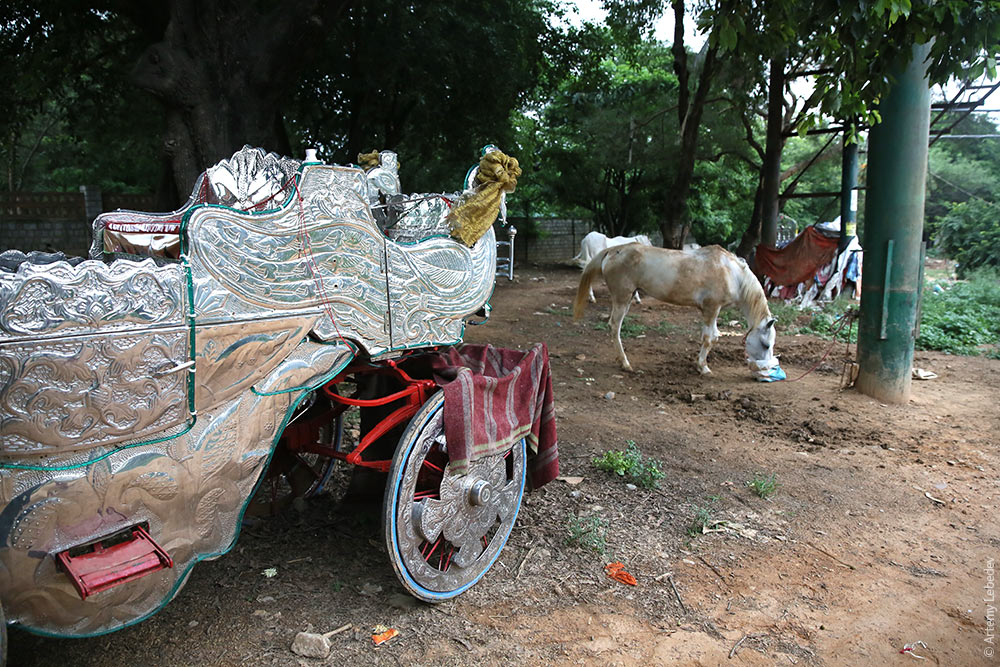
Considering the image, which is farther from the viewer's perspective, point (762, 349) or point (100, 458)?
point (762, 349)

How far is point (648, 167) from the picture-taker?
1998 cm

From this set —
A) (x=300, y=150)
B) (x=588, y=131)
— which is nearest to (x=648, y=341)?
(x=300, y=150)

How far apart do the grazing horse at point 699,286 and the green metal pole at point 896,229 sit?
1.22 meters

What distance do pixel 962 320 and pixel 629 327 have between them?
16.9 ft

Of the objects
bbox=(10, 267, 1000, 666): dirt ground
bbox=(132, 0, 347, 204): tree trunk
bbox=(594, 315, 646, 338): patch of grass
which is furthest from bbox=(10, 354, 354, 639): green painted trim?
bbox=(594, 315, 646, 338): patch of grass

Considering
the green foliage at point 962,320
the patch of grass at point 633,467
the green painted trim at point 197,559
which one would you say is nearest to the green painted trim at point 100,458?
the green painted trim at point 197,559

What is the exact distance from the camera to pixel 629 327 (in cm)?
1064

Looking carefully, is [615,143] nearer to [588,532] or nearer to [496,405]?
[588,532]

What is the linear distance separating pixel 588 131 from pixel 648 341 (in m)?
11.6

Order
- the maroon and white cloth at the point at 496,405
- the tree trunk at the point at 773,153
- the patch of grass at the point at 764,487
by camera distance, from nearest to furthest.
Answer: the maroon and white cloth at the point at 496,405, the patch of grass at the point at 764,487, the tree trunk at the point at 773,153

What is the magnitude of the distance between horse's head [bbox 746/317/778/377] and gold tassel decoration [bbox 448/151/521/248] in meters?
5.17

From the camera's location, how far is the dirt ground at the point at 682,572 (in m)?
2.67

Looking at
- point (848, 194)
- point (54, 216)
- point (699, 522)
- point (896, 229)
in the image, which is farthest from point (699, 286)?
point (54, 216)

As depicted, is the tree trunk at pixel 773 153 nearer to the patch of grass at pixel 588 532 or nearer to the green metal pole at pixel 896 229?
the green metal pole at pixel 896 229
